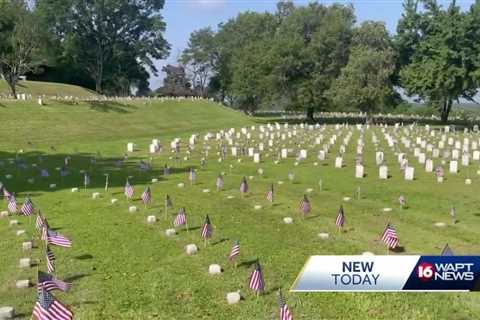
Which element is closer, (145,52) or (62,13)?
(62,13)

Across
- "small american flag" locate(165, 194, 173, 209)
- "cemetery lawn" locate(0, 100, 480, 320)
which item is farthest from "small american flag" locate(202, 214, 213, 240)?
"small american flag" locate(165, 194, 173, 209)

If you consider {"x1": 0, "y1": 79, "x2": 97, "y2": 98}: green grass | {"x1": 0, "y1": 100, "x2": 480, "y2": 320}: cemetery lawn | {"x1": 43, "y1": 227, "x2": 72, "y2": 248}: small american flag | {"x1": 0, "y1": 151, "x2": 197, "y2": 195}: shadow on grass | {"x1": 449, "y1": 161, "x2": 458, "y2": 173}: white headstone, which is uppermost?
{"x1": 0, "y1": 79, "x2": 97, "y2": 98}: green grass

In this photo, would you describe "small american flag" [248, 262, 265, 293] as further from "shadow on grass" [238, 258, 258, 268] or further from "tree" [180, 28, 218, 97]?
"tree" [180, 28, 218, 97]

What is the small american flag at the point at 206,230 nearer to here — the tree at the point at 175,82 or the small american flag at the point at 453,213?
the small american flag at the point at 453,213

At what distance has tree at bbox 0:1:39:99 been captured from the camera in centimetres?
5538

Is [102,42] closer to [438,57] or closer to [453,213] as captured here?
[438,57]

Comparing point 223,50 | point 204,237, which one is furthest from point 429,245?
point 223,50

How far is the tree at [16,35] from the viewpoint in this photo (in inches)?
2180

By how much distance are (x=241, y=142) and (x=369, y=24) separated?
36.4 meters

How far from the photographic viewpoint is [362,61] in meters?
65.6

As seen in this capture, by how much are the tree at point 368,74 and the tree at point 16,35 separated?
35.7 meters

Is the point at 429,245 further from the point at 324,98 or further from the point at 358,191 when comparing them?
the point at 324,98

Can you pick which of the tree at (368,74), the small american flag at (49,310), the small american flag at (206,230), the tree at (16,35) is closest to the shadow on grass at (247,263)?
the small american flag at (206,230)

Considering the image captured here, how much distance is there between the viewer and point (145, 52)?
3782 inches
